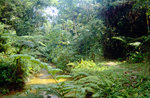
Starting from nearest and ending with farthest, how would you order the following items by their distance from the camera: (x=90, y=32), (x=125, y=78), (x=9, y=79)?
1. (x=125, y=78)
2. (x=9, y=79)
3. (x=90, y=32)

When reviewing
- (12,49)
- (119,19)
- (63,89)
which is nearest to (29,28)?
(12,49)

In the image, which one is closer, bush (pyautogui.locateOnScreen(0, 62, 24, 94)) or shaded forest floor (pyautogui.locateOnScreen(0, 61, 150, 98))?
shaded forest floor (pyautogui.locateOnScreen(0, 61, 150, 98))

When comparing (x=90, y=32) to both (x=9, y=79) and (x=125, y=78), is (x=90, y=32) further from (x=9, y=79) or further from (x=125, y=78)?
(x=9, y=79)

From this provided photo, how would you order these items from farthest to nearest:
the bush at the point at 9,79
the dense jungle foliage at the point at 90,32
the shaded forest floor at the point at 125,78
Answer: the dense jungle foliage at the point at 90,32
the bush at the point at 9,79
the shaded forest floor at the point at 125,78

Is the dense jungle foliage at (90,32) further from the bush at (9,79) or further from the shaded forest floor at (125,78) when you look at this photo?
the bush at (9,79)

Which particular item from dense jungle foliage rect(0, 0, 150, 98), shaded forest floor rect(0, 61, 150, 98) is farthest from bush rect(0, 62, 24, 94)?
dense jungle foliage rect(0, 0, 150, 98)

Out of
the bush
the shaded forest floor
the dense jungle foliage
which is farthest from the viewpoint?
the dense jungle foliage

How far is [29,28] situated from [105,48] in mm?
7225

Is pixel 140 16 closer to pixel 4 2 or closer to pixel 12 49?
pixel 12 49

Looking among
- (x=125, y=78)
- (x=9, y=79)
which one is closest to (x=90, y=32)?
(x=125, y=78)

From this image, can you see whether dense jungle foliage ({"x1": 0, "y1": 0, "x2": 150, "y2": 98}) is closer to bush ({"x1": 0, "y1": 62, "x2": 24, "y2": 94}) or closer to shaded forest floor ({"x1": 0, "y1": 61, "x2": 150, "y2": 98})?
shaded forest floor ({"x1": 0, "y1": 61, "x2": 150, "y2": 98})

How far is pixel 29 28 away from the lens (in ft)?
32.1

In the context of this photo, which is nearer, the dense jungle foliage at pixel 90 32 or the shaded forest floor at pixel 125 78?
the shaded forest floor at pixel 125 78

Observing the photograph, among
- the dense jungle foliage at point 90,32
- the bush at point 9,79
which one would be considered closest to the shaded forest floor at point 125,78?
the bush at point 9,79
